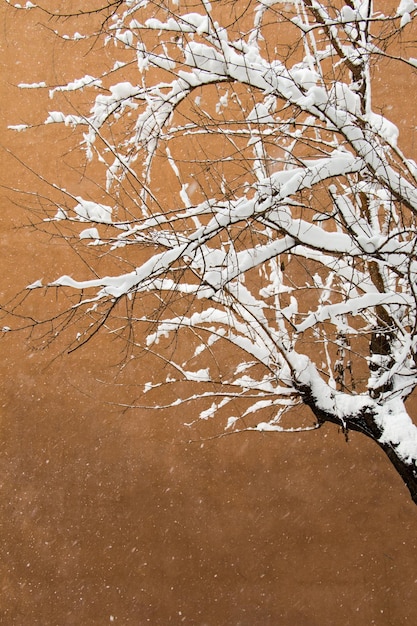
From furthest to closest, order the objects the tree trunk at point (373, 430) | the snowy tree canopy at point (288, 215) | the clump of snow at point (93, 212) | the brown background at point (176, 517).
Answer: the brown background at point (176, 517) < the tree trunk at point (373, 430) < the clump of snow at point (93, 212) < the snowy tree canopy at point (288, 215)

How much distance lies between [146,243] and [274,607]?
4.26m

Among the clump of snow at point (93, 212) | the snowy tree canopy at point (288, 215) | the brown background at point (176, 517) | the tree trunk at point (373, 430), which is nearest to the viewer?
the snowy tree canopy at point (288, 215)

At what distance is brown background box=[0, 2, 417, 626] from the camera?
5.86 metres

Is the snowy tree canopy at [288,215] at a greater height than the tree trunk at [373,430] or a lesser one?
greater

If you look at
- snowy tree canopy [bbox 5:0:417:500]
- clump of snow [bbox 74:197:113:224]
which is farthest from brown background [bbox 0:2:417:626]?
clump of snow [bbox 74:197:113:224]

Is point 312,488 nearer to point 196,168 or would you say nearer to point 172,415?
point 172,415

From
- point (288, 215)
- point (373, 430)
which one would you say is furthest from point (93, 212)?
point (373, 430)

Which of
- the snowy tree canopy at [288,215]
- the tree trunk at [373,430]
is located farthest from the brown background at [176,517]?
the tree trunk at [373,430]

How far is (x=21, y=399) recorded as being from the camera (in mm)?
6379

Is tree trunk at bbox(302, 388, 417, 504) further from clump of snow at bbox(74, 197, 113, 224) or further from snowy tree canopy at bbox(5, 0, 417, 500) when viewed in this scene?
clump of snow at bbox(74, 197, 113, 224)

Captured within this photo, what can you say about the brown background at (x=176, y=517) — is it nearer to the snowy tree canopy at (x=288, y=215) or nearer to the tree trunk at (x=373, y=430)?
the snowy tree canopy at (x=288, y=215)

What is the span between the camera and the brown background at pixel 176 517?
586cm

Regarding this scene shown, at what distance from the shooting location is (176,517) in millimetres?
6062

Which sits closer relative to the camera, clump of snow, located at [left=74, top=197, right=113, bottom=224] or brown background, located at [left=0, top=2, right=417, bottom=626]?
clump of snow, located at [left=74, top=197, right=113, bottom=224]
